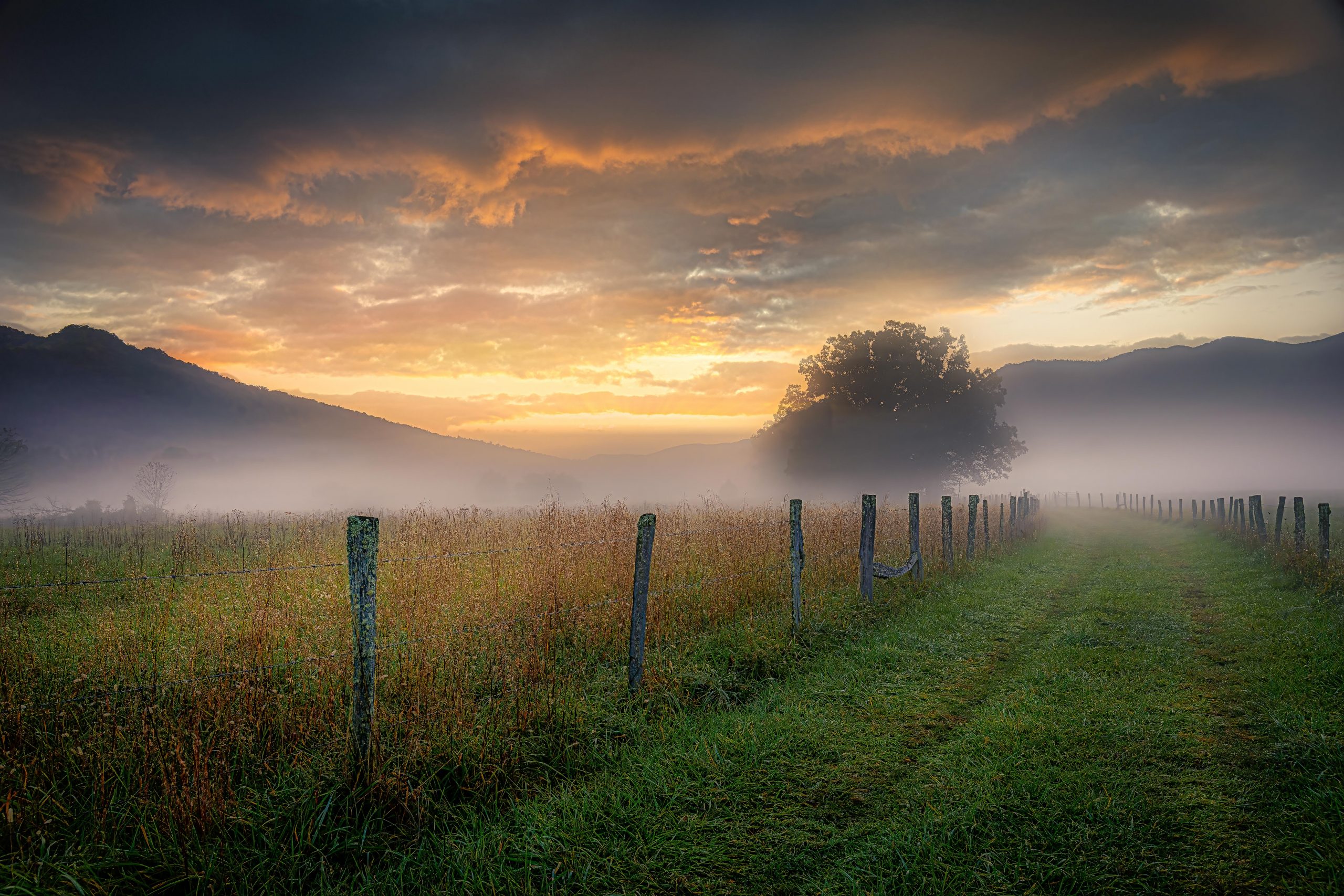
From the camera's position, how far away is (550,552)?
1006 cm

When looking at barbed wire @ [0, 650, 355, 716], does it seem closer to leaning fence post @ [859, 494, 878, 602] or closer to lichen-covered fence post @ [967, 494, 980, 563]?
leaning fence post @ [859, 494, 878, 602]

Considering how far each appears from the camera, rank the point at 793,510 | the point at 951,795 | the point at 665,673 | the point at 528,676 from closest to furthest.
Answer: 1. the point at 951,795
2. the point at 528,676
3. the point at 665,673
4. the point at 793,510

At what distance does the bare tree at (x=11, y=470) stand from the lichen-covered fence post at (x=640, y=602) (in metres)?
50.7

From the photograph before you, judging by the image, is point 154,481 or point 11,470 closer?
point 11,470

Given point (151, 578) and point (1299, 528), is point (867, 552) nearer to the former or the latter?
point (151, 578)

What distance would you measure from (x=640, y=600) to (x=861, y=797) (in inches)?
109

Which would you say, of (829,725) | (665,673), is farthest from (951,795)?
(665,673)

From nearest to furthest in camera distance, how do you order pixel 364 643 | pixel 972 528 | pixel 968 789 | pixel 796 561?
1. pixel 364 643
2. pixel 968 789
3. pixel 796 561
4. pixel 972 528

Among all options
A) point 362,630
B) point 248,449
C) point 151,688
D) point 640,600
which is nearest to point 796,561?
point 640,600

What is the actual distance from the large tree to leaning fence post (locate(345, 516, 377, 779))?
41.1 meters

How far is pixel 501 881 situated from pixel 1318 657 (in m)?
9.54

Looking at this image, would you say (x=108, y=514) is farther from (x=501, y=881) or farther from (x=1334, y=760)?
(x=1334, y=760)

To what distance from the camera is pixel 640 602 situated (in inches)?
255

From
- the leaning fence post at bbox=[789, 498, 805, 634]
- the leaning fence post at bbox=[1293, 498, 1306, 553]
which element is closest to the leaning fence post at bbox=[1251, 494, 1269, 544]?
the leaning fence post at bbox=[1293, 498, 1306, 553]
